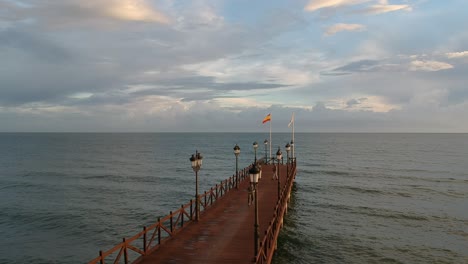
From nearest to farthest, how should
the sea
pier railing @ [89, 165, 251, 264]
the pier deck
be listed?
pier railing @ [89, 165, 251, 264]
the pier deck
the sea

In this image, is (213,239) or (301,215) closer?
(213,239)

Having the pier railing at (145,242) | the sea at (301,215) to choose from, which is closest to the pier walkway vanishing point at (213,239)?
the pier railing at (145,242)

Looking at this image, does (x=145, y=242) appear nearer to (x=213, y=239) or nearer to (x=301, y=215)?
(x=213, y=239)

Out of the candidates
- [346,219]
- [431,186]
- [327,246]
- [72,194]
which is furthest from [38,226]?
[431,186]

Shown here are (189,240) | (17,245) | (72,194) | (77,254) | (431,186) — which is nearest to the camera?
(189,240)

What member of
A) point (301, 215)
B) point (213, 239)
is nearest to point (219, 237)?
point (213, 239)

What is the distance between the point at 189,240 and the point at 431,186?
129 ft

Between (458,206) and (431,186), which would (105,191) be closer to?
(458,206)

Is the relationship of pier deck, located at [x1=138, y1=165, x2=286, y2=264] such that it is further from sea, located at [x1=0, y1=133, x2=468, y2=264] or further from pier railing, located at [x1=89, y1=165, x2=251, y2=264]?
sea, located at [x1=0, y1=133, x2=468, y2=264]

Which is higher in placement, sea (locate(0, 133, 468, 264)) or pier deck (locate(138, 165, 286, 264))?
pier deck (locate(138, 165, 286, 264))

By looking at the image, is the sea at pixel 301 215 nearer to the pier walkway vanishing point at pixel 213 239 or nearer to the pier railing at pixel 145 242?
the pier railing at pixel 145 242

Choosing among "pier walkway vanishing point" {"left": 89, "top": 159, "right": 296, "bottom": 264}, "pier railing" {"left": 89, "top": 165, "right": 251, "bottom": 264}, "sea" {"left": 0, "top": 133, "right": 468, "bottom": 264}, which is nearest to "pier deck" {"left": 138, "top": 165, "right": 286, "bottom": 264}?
"pier walkway vanishing point" {"left": 89, "top": 159, "right": 296, "bottom": 264}

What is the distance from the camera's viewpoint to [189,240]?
15.4m

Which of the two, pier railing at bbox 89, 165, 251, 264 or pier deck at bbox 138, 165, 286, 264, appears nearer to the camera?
pier railing at bbox 89, 165, 251, 264
